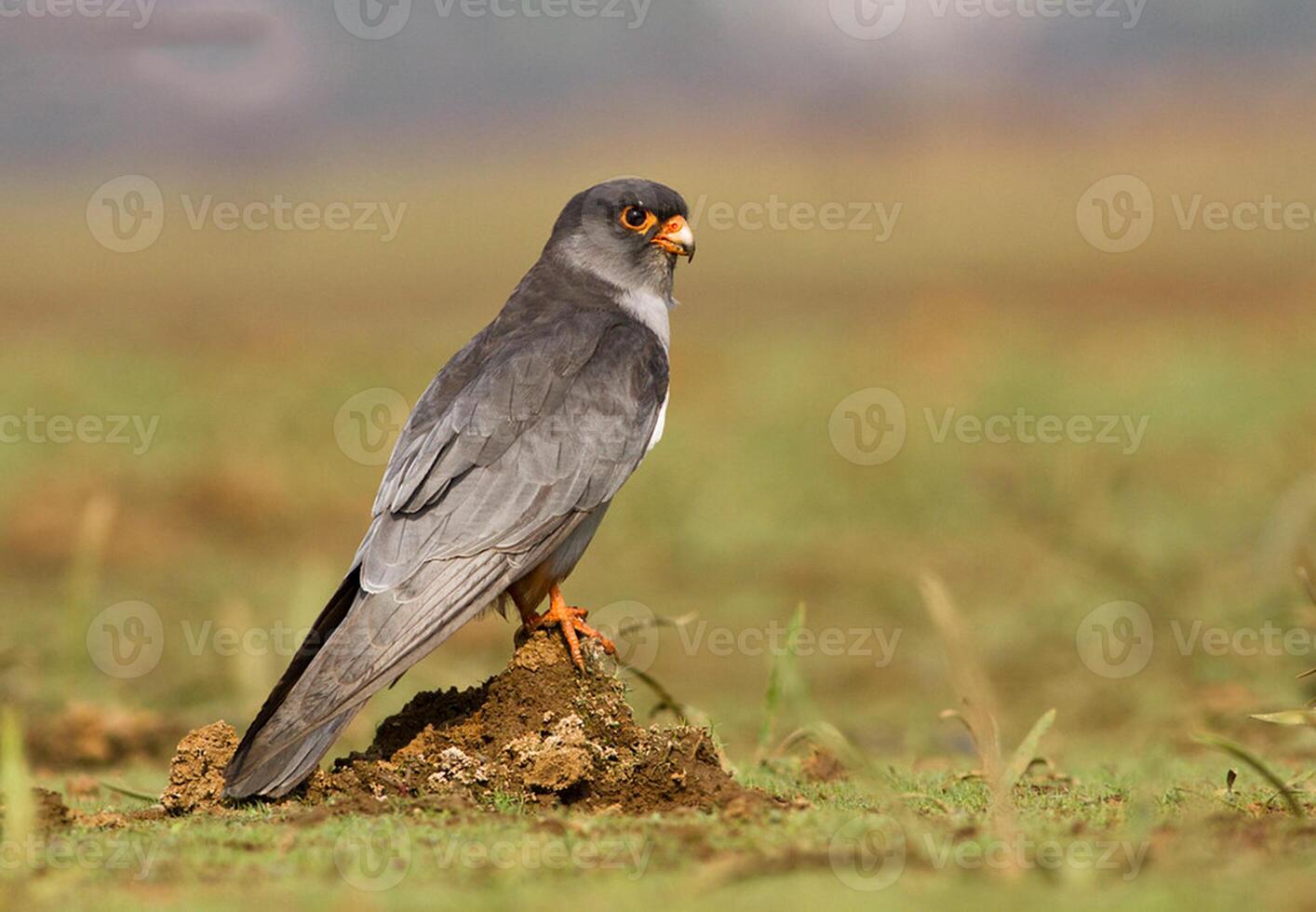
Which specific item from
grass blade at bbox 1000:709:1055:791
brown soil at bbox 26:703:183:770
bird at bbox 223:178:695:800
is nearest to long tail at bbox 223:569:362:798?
bird at bbox 223:178:695:800

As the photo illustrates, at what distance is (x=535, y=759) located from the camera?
16.4 feet

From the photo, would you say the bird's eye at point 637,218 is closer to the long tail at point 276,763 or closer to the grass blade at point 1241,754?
the long tail at point 276,763

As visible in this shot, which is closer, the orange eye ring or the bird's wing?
→ the bird's wing

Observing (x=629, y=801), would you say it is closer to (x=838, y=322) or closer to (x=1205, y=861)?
(x=1205, y=861)

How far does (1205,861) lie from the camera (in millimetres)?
3803

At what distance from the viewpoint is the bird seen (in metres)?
5.06

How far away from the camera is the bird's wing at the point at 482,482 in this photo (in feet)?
16.7

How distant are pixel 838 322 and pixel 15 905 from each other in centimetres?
2310

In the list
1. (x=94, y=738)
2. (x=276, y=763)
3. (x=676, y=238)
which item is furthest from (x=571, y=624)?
(x=94, y=738)

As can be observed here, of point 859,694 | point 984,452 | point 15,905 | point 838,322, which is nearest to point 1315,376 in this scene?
point 984,452

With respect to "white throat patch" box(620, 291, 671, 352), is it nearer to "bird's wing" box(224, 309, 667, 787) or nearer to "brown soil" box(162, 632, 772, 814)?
"bird's wing" box(224, 309, 667, 787)

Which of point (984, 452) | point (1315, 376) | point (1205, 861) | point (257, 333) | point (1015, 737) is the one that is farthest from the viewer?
point (257, 333)

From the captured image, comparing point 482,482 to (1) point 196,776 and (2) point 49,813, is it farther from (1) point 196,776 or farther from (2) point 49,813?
(2) point 49,813

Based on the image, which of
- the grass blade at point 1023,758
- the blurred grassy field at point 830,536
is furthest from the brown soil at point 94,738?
the grass blade at point 1023,758
